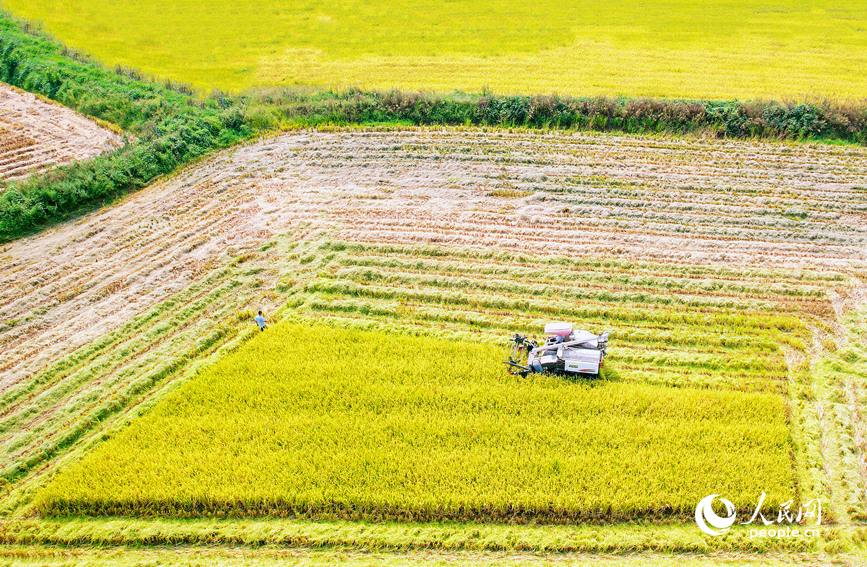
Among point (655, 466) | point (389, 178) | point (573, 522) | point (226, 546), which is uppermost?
point (389, 178)

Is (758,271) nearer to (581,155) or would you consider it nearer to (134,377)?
(581,155)

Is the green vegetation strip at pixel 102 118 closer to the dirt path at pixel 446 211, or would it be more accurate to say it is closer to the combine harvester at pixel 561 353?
the dirt path at pixel 446 211

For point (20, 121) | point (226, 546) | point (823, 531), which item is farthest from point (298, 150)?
point (823, 531)

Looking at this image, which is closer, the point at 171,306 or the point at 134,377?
the point at 134,377

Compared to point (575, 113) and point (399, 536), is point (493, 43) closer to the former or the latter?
point (575, 113)

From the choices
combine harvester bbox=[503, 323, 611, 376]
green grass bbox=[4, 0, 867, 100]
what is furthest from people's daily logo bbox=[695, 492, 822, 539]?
green grass bbox=[4, 0, 867, 100]

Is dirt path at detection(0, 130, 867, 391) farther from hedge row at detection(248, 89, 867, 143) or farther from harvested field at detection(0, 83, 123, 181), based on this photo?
harvested field at detection(0, 83, 123, 181)

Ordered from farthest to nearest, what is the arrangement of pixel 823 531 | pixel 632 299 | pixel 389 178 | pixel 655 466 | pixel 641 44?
pixel 641 44, pixel 389 178, pixel 632 299, pixel 655 466, pixel 823 531
